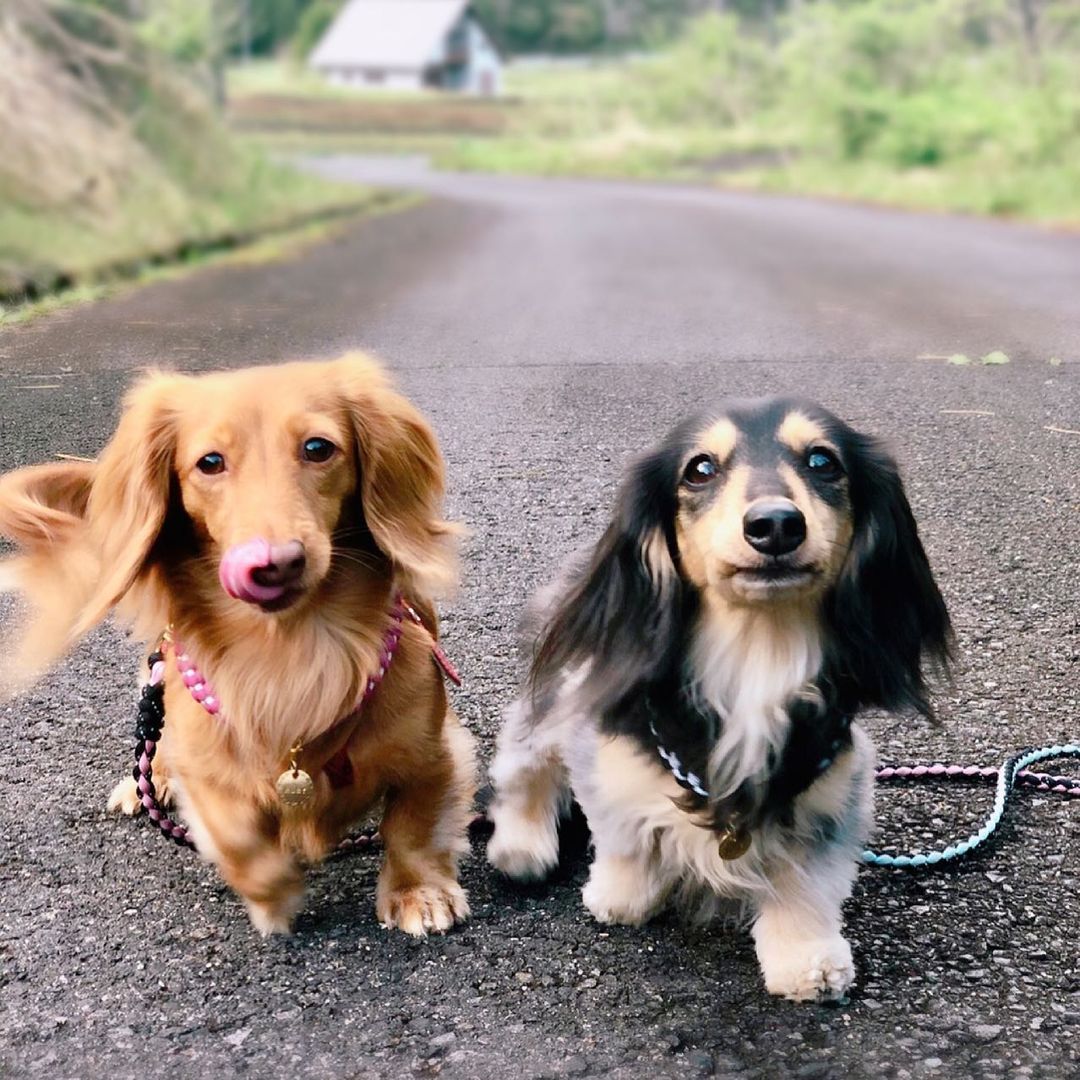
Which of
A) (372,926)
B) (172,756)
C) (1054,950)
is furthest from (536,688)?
(1054,950)

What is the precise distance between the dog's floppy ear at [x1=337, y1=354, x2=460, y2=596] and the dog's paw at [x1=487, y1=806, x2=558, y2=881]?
15.9 inches

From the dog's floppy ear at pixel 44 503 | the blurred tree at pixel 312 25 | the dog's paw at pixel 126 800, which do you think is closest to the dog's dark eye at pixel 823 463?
the dog's floppy ear at pixel 44 503

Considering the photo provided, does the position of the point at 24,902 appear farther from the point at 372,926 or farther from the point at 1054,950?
the point at 1054,950

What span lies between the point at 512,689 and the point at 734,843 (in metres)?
0.79

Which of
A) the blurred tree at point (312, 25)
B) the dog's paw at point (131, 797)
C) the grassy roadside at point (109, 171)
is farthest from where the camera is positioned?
the blurred tree at point (312, 25)

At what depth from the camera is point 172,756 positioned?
1.67 meters

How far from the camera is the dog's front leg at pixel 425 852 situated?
66.5 inches

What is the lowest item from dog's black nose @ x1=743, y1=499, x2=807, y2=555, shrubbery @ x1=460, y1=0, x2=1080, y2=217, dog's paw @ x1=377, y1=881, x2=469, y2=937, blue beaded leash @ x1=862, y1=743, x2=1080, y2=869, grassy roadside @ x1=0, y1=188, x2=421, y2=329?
shrubbery @ x1=460, y1=0, x2=1080, y2=217

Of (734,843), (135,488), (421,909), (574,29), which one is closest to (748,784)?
(734,843)

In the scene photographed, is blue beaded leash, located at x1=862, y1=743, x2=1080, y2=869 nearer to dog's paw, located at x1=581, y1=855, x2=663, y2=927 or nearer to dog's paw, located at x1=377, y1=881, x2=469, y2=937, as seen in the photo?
dog's paw, located at x1=581, y1=855, x2=663, y2=927

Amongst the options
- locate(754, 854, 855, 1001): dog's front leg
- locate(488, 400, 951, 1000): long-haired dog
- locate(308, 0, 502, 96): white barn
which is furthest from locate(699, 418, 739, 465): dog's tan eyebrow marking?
locate(308, 0, 502, 96): white barn

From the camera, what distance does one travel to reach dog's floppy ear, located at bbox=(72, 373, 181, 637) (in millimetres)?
1502

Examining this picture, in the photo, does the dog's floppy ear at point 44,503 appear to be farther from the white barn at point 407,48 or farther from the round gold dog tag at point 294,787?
the white barn at point 407,48

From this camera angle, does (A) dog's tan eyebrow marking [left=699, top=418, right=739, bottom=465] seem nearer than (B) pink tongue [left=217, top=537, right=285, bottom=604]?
No
